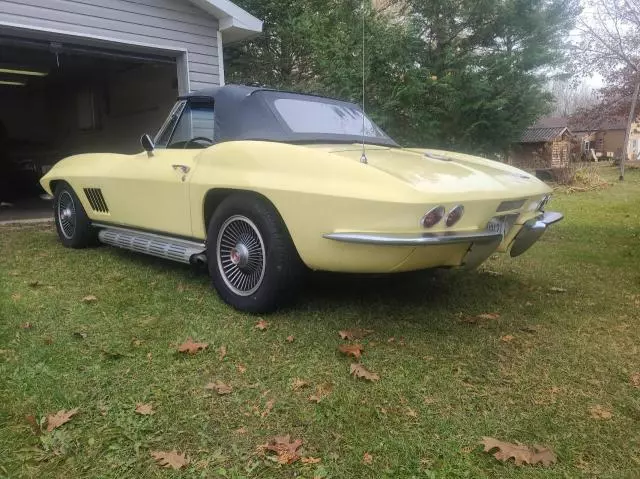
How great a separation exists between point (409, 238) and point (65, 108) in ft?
47.4

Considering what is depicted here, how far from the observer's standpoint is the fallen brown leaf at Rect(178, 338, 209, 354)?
3108mm

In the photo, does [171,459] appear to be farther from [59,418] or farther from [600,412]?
[600,412]

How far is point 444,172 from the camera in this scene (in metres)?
3.36

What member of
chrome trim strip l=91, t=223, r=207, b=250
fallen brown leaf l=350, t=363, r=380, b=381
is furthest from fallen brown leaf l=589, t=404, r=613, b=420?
chrome trim strip l=91, t=223, r=207, b=250

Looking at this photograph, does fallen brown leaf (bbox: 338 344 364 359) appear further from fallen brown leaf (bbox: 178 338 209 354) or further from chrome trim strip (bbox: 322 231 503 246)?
fallen brown leaf (bbox: 178 338 209 354)

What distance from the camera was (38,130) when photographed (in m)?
15.6

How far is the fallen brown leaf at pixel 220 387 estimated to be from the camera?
8.75ft

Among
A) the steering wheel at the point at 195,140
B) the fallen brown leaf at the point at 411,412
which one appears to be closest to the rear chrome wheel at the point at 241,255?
the steering wheel at the point at 195,140

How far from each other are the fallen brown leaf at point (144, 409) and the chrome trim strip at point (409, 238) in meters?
1.29

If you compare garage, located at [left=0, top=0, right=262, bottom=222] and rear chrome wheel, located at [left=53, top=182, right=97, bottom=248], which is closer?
rear chrome wheel, located at [left=53, top=182, right=97, bottom=248]

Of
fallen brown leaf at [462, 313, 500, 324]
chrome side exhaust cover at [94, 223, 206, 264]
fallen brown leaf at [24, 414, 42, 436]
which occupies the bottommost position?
fallen brown leaf at [24, 414, 42, 436]

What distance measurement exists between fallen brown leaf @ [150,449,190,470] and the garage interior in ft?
23.9

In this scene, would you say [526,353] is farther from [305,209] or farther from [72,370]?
[72,370]

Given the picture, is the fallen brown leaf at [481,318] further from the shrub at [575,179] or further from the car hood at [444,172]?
the shrub at [575,179]
